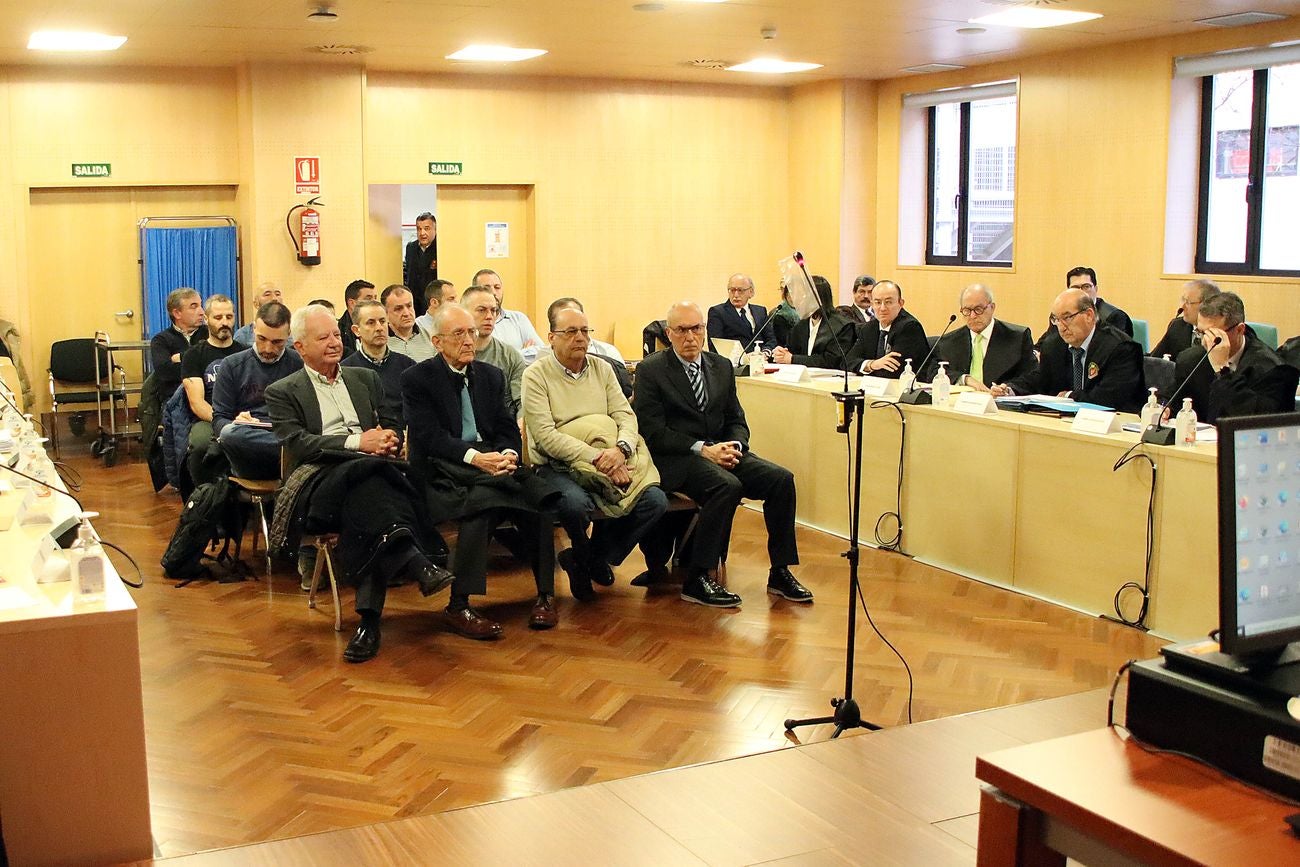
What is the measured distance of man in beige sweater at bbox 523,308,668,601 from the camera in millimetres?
5832

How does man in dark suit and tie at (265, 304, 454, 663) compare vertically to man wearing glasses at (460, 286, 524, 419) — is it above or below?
below

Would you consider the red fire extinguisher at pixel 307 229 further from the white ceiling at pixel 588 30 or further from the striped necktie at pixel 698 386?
the striped necktie at pixel 698 386

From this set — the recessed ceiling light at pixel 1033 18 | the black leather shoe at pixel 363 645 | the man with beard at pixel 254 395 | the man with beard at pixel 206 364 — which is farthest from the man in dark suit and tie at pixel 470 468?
the recessed ceiling light at pixel 1033 18

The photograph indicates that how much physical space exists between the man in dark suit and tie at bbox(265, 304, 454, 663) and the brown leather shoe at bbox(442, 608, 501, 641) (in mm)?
197

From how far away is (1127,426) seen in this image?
19.0 feet

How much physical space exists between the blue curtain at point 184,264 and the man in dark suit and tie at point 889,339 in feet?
19.0

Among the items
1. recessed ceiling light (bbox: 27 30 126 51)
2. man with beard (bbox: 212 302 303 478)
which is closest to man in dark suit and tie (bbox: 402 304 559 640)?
man with beard (bbox: 212 302 303 478)

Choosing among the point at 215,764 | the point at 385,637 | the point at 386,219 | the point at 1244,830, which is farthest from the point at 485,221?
the point at 1244,830

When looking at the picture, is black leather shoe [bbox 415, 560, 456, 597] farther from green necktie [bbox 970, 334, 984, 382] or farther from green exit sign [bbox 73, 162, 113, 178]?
green exit sign [bbox 73, 162, 113, 178]

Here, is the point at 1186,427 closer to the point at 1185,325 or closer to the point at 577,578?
the point at 577,578

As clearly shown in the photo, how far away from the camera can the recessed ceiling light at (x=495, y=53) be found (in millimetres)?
10352

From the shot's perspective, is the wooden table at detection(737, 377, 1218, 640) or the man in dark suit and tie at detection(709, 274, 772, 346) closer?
the wooden table at detection(737, 377, 1218, 640)

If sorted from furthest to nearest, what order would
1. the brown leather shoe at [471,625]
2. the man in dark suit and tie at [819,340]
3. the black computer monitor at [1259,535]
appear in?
the man in dark suit and tie at [819,340]
the brown leather shoe at [471,625]
the black computer monitor at [1259,535]

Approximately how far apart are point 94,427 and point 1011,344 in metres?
7.57
